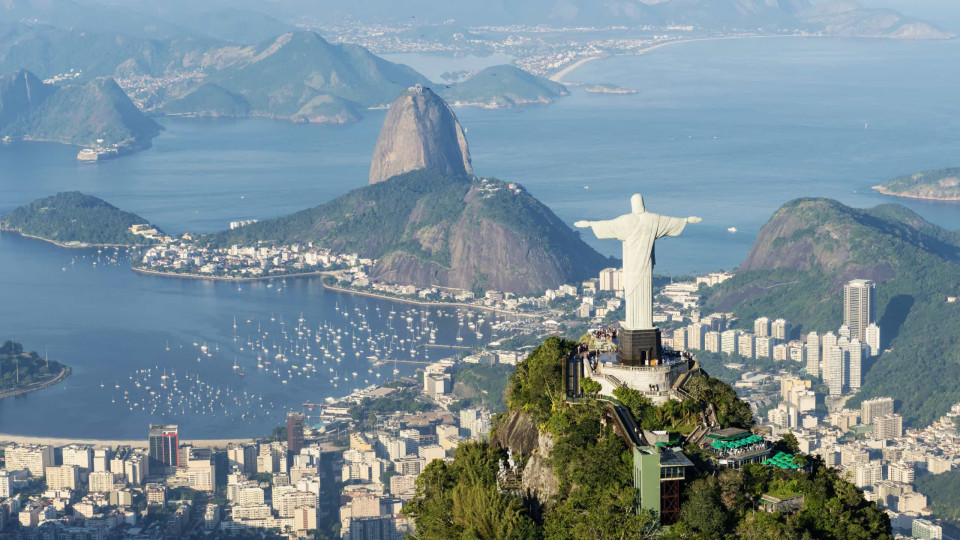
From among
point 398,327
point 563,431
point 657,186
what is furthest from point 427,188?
point 563,431

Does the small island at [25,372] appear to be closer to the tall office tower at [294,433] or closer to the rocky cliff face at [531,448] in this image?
the tall office tower at [294,433]

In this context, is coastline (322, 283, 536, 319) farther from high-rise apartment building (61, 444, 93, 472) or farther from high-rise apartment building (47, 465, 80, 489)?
high-rise apartment building (47, 465, 80, 489)

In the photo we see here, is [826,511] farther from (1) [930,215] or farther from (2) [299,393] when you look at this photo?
(1) [930,215]

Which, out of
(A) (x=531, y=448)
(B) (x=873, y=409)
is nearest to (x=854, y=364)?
(B) (x=873, y=409)

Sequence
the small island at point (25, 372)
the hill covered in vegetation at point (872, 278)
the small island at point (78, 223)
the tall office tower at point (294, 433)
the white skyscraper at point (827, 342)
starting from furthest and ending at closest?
the small island at point (78, 223)
the small island at point (25, 372)
the hill covered in vegetation at point (872, 278)
the white skyscraper at point (827, 342)
the tall office tower at point (294, 433)

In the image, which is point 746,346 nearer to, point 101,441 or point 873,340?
point 873,340

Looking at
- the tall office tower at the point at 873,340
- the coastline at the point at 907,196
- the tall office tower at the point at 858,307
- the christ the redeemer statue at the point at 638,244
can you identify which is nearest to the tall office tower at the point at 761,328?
the tall office tower at the point at 858,307
